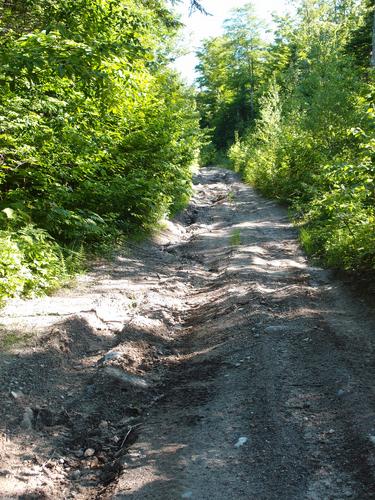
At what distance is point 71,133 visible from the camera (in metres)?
8.14

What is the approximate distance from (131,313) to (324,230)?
613cm

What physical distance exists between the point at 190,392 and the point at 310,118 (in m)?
15.5

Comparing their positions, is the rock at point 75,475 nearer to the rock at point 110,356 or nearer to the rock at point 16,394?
the rock at point 16,394

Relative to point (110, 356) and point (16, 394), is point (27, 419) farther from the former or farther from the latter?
point (110, 356)

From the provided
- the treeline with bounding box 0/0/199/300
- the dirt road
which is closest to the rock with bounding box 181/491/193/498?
the dirt road

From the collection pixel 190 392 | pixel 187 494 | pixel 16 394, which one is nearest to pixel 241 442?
pixel 187 494

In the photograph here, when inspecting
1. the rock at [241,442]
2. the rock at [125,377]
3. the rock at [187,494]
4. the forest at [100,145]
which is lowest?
the rock at [125,377]

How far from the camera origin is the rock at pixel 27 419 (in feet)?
13.1

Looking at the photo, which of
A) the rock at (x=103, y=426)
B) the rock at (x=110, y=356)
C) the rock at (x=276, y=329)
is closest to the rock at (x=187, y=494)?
the rock at (x=103, y=426)

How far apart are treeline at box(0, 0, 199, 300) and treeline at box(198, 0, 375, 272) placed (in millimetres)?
4171

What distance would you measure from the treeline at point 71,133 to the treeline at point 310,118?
417 centimetres

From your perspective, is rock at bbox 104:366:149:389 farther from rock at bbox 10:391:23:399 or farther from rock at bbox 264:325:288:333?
rock at bbox 264:325:288:333

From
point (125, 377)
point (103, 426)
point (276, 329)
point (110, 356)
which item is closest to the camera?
point (103, 426)

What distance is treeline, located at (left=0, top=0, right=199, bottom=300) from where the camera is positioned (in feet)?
18.4
